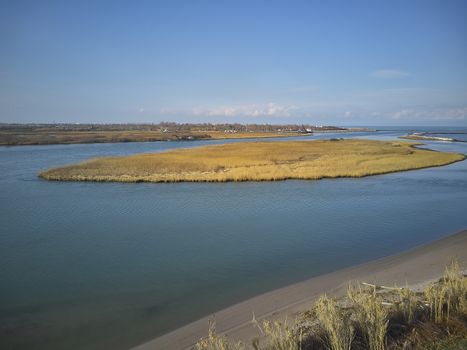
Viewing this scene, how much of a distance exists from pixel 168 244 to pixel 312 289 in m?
6.94

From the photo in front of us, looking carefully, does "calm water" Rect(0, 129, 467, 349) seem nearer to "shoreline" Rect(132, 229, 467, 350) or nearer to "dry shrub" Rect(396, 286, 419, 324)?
"shoreline" Rect(132, 229, 467, 350)

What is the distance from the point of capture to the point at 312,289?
10320mm

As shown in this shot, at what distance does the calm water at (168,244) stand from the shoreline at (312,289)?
0.54 metres

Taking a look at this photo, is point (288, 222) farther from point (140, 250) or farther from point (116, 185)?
point (116, 185)

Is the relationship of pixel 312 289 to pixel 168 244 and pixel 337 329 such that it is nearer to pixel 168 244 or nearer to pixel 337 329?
pixel 337 329

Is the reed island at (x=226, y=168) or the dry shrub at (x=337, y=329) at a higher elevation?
the dry shrub at (x=337, y=329)

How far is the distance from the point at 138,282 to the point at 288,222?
30.4 ft

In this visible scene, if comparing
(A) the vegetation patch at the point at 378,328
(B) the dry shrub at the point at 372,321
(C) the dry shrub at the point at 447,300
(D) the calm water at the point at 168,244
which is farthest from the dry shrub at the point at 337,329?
(D) the calm water at the point at 168,244

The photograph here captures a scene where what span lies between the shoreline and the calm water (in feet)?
1.78

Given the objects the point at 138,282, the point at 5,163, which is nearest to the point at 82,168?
the point at 5,163

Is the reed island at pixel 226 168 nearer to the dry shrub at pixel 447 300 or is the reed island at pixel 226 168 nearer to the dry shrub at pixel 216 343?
the dry shrub at pixel 447 300

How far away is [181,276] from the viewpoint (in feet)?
38.9

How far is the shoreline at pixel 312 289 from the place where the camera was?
8.15 m

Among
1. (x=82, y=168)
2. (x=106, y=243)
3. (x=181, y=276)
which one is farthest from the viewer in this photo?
(x=82, y=168)
